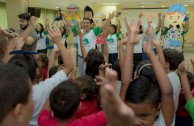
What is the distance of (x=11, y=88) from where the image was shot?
79 cm

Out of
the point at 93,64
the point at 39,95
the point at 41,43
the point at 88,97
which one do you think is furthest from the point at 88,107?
the point at 41,43

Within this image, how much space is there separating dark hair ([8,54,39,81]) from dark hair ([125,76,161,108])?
62cm

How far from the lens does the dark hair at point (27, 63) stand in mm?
1531

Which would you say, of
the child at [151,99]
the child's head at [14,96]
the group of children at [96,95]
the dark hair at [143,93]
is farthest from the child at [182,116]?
the child's head at [14,96]

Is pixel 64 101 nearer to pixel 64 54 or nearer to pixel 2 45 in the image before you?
pixel 64 54

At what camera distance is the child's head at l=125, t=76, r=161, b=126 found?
1.24 metres

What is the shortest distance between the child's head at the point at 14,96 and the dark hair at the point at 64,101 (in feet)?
1.19

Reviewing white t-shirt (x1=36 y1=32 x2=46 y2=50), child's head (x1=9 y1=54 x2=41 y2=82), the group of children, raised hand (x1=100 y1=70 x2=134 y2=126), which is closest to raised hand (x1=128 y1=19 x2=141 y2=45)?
the group of children

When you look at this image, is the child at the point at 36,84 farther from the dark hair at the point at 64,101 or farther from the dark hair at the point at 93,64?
the dark hair at the point at 93,64

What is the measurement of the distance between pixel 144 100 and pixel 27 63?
76cm

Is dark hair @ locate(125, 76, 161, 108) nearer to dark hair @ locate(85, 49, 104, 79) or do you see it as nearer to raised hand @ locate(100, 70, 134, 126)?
raised hand @ locate(100, 70, 134, 126)

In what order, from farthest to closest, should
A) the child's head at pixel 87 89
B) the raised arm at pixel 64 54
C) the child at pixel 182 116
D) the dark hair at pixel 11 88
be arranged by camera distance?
the child at pixel 182 116
the raised arm at pixel 64 54
the child's head at pixel 87 89
the dark hair at pixel 11 88

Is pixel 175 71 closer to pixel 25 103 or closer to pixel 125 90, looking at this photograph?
pixel 125 90

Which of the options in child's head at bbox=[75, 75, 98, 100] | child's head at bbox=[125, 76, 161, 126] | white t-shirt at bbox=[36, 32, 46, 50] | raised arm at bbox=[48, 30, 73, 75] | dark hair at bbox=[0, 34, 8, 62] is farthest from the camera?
white t-shirt at bbox=[36, 32, 46, 50]
